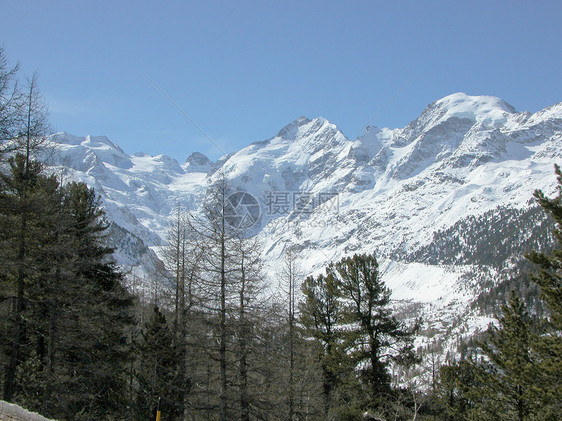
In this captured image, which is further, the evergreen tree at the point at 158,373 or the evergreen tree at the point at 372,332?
the evergreen tree at the point at 372,332

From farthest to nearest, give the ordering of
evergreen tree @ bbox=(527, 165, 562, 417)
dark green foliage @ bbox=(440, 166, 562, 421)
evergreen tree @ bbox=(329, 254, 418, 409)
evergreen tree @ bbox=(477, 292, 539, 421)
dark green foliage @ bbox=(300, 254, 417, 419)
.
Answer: evergreen tree @ bbox=(329, 254, 418, 409)
dark green foliage @ bbox=(300, 254, 417, 419)
evergreen tree @ bbox=(477, 292, 539, 421)
dark green foliage @ bbox=(440, 166, 562, 421)
evergreen tree @ bbox=(527, 165, 562, 417)

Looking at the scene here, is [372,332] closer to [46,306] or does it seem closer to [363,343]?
[363,343]

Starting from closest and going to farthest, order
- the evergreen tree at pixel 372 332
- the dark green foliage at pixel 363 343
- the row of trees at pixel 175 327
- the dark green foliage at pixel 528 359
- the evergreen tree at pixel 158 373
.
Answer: the dark green foliage at pixel 528 359 < the row of trees at pixel 175 327 < the evergreen tree at pixel 158 373 < the dark green foliage at pixel 363 343 < the evergreen tree at pixel 372 332

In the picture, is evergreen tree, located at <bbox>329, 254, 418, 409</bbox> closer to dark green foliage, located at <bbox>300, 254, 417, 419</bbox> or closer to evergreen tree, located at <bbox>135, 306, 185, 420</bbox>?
dark green foliage, located at <bbox>300, 254, 417, 419</bbox>

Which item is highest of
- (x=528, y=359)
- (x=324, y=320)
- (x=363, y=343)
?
(x=324, y=320)

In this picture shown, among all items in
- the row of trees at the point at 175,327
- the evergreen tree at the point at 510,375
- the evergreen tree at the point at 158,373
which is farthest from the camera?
the evergreen tree at the point at 158,373

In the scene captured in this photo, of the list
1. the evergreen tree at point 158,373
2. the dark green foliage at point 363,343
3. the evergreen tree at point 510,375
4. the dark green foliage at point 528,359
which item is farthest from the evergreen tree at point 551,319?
the evergreen tree at point 158,373

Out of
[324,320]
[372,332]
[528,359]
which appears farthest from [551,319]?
[324,320]

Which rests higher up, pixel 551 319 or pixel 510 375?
pixel 551 319

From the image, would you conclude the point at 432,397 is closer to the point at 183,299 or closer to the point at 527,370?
the point at 527,370

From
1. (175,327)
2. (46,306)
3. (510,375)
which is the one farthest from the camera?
(175,327)

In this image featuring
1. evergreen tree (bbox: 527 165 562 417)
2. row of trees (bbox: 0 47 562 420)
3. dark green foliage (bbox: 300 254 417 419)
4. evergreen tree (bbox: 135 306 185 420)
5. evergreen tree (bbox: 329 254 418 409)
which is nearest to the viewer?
evergreen tree (bbox: 527 165 562 417)

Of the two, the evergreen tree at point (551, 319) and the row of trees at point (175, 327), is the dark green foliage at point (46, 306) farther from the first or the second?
the evergreen tree at point (551, 319)

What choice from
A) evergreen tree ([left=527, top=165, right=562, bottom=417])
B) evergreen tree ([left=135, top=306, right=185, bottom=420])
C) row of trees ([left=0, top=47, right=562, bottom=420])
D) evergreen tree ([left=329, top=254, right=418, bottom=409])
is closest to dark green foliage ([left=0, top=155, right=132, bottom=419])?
row of trees ([left=0, top=47, right=562, bottom=420])
